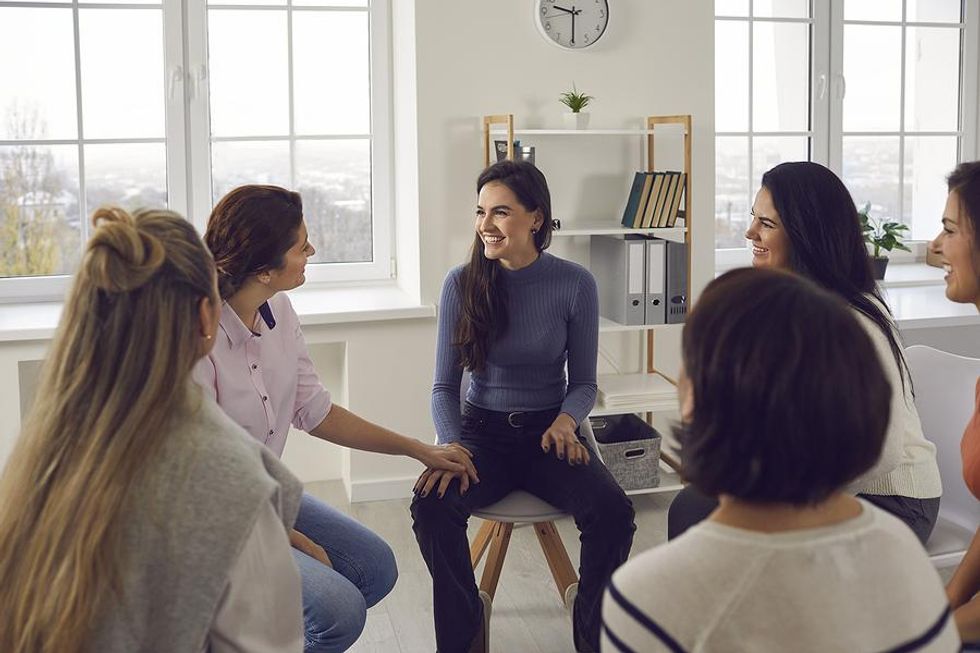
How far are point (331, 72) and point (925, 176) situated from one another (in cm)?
266

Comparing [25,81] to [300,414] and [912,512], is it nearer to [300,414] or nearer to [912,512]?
[300,414]

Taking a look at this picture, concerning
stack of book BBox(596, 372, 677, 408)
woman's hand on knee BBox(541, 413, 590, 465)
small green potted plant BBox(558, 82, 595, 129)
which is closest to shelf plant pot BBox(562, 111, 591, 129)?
small green potted plant BBox(558, 82, 595, 129)

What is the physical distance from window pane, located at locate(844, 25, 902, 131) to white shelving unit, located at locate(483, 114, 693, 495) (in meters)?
1.17

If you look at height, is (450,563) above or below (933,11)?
below

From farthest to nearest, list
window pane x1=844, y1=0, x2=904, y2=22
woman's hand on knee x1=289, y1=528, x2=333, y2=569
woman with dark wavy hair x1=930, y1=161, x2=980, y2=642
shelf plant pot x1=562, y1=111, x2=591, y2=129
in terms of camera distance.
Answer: window pane x1=844, y1=0, x2=904, y2=22
shelf plant pot x1=562, y1=111, x2=591, y2=129
woman's hand on knee x1=289, y1=528, x2=333, y2=569
woman with dark wavy hair x1=930, y1=161, x2=980, y2=642

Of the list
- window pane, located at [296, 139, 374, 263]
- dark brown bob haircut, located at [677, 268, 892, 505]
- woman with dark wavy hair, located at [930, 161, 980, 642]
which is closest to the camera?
dark brown bob haircut, located at [677, 268, 892, 505]

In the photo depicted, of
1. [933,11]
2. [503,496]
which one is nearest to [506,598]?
[503,496]

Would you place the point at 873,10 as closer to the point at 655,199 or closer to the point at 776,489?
the point at 655,199

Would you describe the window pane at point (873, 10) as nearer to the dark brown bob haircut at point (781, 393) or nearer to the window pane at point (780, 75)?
the window pane at point (780, 75)

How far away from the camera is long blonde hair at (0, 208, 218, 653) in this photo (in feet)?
4.11

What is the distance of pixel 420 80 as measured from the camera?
3.79 meters

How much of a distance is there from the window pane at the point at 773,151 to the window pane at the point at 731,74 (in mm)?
140

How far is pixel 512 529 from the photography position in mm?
2914

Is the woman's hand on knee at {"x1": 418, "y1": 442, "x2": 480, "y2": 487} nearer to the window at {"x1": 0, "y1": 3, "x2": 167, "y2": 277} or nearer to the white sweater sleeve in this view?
the white sweater sleeve
